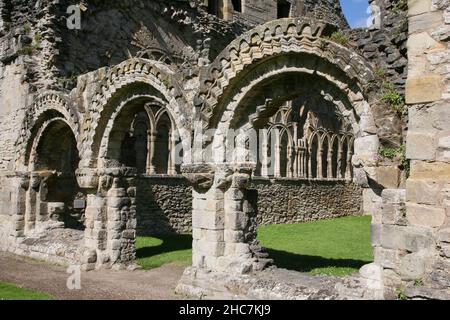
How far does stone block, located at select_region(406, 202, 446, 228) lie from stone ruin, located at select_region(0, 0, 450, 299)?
0.02 m

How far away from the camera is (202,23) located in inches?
685

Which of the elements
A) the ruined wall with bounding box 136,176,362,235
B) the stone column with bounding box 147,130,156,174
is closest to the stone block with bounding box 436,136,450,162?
the ruined wall with bounding box 136,176,362,235

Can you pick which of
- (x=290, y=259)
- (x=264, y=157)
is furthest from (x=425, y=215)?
(x=264, y=157)

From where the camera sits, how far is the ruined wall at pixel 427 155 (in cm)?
452

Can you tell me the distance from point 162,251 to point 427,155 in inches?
321

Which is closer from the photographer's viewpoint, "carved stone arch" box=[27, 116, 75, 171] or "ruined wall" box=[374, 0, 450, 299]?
"ruined wall" box=[374, 0, 450, 299]

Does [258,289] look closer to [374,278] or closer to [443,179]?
[374,278]

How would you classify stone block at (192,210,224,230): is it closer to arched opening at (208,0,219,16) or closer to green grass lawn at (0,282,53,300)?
green grass lawn at (0,282,53,300)

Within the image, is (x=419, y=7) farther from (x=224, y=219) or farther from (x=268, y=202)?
(x=268, y=202)

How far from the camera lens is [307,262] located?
10039 millimetres

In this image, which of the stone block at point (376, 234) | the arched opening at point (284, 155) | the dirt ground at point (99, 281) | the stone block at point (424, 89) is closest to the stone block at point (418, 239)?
the stone block at point (376, 234)

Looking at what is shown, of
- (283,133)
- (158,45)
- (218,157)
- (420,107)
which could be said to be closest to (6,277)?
(218,157)

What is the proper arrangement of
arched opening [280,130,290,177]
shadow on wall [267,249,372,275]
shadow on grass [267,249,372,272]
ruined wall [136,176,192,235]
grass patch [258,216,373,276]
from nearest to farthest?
shadow on wall [267,249,372,275], shadow on grass [267,249,372,272], grass patch [258,216,373,276], ruined wall [136,176,192,235], arched opening [280,130,290,177]

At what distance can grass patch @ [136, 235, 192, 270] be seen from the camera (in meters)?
10.4
